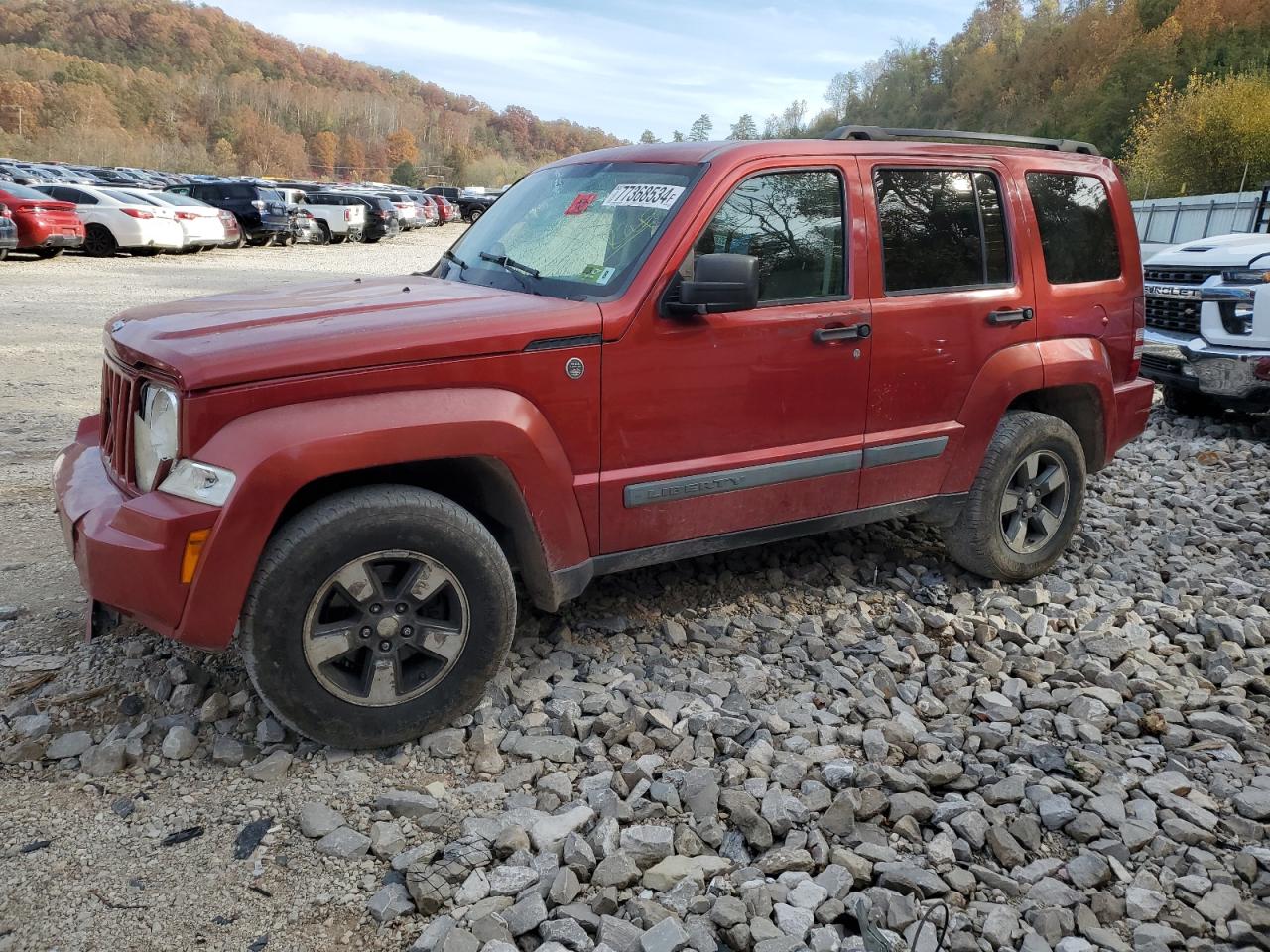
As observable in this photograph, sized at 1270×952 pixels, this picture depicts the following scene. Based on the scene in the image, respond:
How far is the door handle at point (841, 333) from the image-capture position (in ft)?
13.3

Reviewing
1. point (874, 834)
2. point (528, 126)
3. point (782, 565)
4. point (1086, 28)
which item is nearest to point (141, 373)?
point (874, 834)

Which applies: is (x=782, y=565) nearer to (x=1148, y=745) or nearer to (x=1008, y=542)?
(x=1008, y=542)

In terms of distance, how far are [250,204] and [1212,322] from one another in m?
24.8

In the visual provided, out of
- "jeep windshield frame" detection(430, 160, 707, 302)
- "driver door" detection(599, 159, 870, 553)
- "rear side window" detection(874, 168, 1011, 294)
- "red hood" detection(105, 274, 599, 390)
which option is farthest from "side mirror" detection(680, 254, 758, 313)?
"rear side window" detection(874, 168, 1011, 294)

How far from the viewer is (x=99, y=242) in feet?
70.6

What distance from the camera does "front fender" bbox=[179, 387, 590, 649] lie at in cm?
303

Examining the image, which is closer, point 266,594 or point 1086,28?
point 266,594

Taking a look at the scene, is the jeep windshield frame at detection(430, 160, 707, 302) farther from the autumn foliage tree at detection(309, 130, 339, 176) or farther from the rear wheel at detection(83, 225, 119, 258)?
the autumn foliage tree at detection(309, 130, 339, 176)

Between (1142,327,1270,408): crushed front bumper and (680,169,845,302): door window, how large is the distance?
5.13 m

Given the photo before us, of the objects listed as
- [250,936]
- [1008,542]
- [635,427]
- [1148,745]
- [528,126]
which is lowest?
[250,936]

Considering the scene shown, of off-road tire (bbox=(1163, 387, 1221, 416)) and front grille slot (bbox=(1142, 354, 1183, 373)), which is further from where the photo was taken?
off-road tire (bbox=(1163, 387, 1221, 416))

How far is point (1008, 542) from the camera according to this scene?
16.1ft

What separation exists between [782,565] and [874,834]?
2.16 metres

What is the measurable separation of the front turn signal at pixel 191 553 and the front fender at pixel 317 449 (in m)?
0.03
